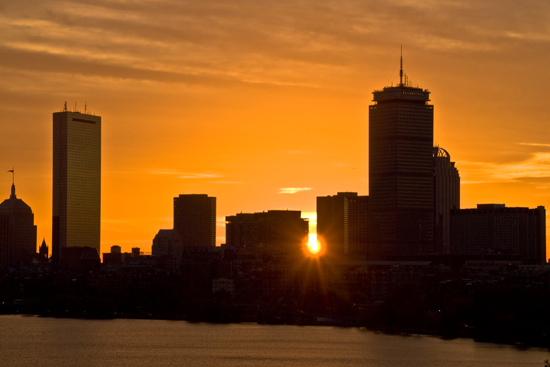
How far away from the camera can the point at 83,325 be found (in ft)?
587

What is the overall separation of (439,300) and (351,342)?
126 ft

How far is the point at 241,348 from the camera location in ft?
449

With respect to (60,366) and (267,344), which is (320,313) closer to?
(267,344)

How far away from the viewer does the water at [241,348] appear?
123 meters

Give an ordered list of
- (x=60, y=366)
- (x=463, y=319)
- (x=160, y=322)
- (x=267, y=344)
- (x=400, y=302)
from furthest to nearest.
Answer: (x=160, y=322) < (x=400, y=302) < (x=463, y=319) < (x=267, y=344) < (x=60, y=366)

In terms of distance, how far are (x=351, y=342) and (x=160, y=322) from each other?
5418 centimetres

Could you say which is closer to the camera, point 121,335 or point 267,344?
point 267,344

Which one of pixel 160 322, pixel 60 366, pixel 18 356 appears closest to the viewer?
pixel 60 366

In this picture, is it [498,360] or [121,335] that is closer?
[498,360]

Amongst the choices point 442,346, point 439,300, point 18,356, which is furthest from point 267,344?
point 439,300

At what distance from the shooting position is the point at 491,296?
158m

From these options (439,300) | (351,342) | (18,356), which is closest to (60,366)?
(18,356)

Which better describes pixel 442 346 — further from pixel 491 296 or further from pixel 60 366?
pixel 60 366

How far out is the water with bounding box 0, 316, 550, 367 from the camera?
4838 inches
